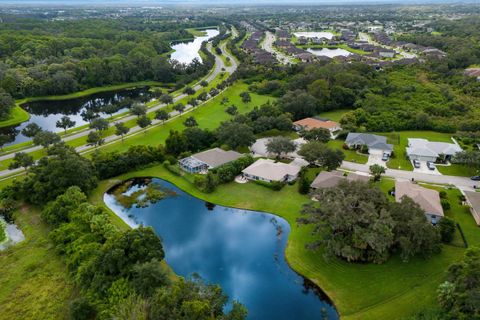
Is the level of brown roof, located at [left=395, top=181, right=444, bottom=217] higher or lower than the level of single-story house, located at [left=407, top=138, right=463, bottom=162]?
higher

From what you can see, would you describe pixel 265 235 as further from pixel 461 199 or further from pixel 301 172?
pixel 461 199

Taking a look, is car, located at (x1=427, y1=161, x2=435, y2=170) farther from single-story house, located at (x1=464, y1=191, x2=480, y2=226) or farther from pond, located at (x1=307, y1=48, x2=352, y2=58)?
pond, located at (x1=307, y1=48, x2=352, y2=58)

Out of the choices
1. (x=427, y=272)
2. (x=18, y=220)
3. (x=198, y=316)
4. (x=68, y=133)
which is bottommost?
(x=68, y=133)

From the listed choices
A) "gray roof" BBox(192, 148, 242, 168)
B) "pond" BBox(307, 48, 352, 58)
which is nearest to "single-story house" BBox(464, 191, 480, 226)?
"gray roof" BBox(192, 148, 242, 168)

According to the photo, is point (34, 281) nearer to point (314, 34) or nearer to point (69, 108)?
point (69, 108)

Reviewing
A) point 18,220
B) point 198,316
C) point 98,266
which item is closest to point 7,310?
point 98,266

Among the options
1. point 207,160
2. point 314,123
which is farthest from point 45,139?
point 314,123
